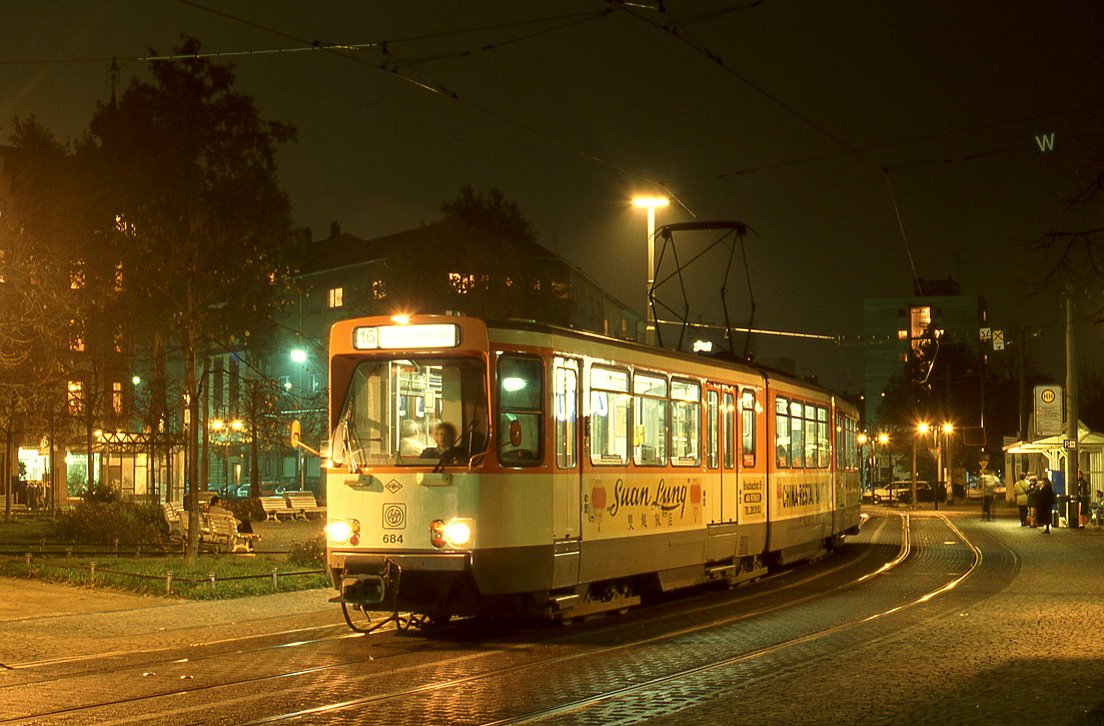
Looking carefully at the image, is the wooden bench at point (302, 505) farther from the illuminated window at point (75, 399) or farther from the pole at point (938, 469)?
the pole at point (938, 469)

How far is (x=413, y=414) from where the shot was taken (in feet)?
43.6

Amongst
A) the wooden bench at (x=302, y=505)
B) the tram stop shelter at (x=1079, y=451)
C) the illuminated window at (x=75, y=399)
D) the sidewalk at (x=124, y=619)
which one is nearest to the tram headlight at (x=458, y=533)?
the sidewalk at (x=124, y=619)

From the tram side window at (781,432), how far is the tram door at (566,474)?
7.28 meters

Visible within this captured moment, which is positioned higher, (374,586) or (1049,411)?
(1049,411)

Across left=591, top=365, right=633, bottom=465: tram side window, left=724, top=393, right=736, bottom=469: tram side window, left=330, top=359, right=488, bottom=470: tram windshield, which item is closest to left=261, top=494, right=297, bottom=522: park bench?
left=724, top=393, right=736, bottom=469: tram side window

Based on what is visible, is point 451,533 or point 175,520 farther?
point 175,520

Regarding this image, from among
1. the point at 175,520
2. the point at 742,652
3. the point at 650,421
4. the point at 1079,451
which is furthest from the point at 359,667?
the point at 1079,451

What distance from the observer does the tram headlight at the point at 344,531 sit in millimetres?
13320

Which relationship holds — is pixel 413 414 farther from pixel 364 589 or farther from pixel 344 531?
pixel 364 589

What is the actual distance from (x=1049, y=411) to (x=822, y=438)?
16912 mm

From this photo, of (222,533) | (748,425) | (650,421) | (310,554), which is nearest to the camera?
(650,421)

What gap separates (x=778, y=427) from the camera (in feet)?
68.2

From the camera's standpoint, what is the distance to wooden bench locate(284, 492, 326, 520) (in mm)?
43612

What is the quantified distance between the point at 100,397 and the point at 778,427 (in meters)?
20.5
